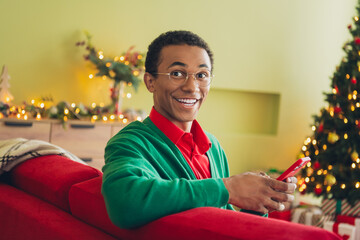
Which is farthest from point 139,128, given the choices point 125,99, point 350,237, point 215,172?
point 125,99

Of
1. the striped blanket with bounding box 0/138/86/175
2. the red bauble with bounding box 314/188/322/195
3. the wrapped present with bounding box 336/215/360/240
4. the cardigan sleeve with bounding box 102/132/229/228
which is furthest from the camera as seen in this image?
the red bauble with bounding box 314/188/322/195

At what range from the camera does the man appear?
103 cm

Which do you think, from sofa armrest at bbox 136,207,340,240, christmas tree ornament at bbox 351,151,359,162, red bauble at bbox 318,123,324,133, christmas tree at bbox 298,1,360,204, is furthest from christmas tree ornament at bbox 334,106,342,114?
sofa armrest at bbox 136,207,340,240

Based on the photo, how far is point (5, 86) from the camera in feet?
13.9

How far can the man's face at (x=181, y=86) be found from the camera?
1444 mm

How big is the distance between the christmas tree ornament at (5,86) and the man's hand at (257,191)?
11.6 feet

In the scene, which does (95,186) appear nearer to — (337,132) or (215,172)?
(215,172)

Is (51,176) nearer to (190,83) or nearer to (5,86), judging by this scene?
(190,83)

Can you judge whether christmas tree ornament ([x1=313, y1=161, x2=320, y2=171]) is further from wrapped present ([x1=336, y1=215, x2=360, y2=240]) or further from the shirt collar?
the shirt collar

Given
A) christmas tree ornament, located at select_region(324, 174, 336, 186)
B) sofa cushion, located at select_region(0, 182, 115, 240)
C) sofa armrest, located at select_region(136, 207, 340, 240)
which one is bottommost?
christmas tree ornament, located at select_region(324, 174, 336, 186)

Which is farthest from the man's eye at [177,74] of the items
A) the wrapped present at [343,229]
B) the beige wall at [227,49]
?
the beige wall at [227,49]

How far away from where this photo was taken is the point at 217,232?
92 centimetres

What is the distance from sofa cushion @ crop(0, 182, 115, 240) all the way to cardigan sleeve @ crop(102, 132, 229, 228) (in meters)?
0.16

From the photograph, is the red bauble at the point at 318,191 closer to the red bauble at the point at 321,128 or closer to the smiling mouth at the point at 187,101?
the red bauble at the point at 321,128
